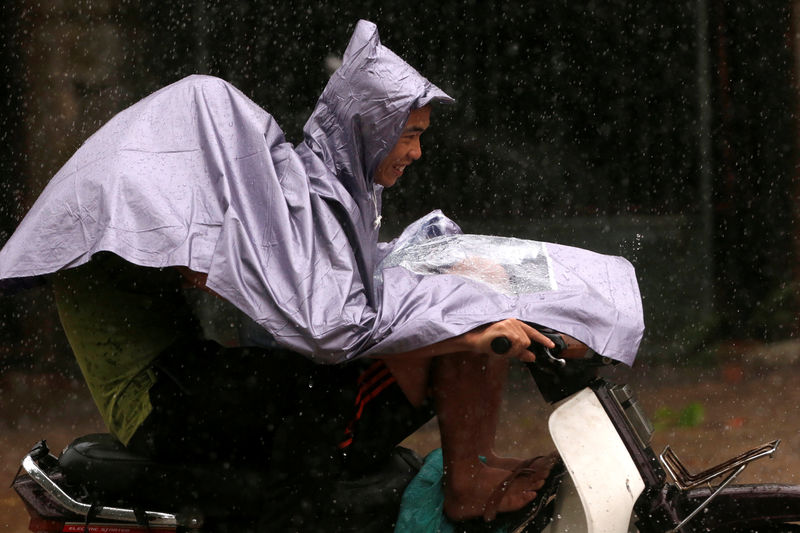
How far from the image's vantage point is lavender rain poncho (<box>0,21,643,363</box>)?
2191 millimetres

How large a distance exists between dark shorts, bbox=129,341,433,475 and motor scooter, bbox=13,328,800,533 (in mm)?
69

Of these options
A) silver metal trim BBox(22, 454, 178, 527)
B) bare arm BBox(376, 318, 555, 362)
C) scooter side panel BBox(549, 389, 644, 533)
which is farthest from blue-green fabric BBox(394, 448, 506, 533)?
silver metal trim BBox(22, 454, 178, 527)

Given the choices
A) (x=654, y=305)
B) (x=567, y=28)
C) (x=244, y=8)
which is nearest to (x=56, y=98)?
(x=244, y=8)

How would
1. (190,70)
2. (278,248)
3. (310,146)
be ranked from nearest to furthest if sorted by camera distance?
(278,248) → (310,146) → (190,70)

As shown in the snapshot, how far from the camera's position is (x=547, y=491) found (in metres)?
2.45

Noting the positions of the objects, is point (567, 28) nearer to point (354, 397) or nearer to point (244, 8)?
point (244, 8)

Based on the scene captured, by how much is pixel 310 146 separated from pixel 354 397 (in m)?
0.66

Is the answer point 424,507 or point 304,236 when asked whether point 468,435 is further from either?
point 304,236

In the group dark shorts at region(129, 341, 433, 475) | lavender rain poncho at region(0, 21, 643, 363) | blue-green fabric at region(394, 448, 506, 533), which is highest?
lavender rain poncho at region(0, 21, 643, 363)

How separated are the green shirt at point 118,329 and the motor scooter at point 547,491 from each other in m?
0.14

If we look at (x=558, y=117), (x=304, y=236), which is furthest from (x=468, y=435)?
(x=558, y=117)

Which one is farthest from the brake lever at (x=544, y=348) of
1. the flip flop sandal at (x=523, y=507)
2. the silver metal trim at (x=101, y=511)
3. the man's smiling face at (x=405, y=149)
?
the silver metal trim at (x=101, y=511)

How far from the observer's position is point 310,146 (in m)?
2.55

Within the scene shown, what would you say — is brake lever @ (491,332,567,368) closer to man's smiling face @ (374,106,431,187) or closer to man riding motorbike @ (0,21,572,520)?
man riding motorbike @ (0,21,572,520)
